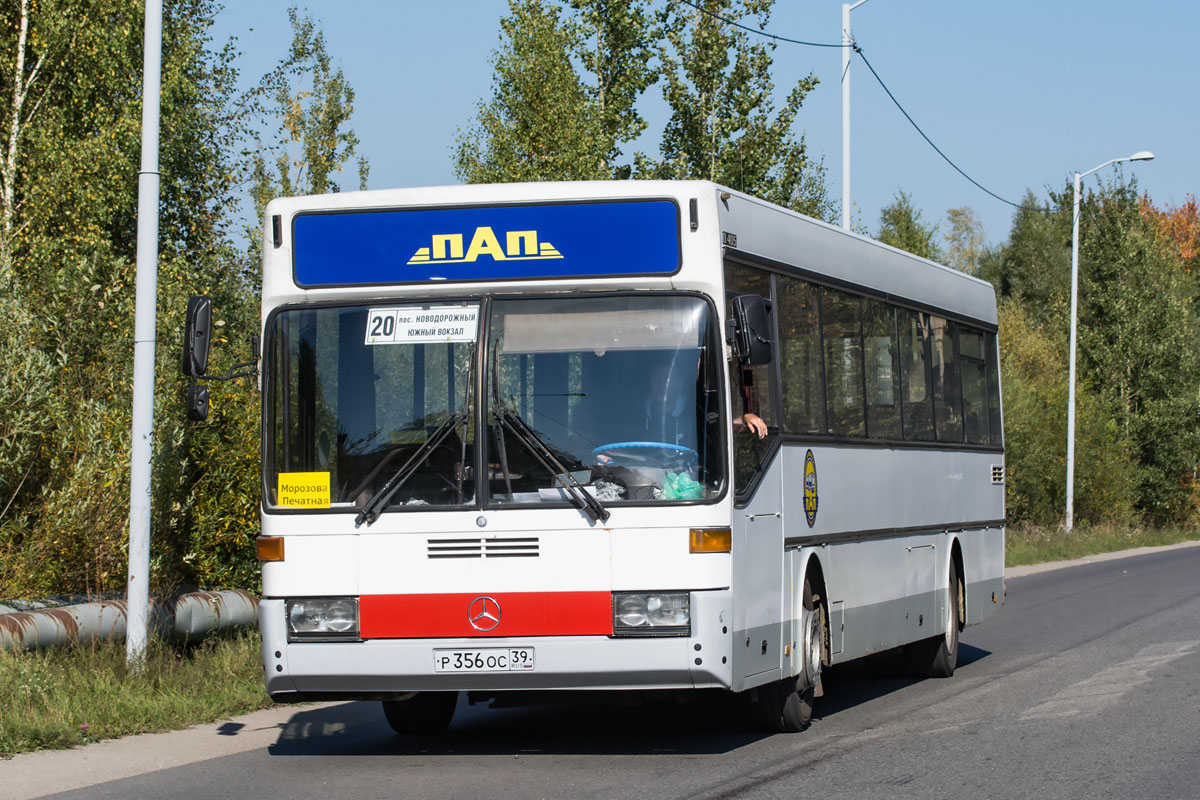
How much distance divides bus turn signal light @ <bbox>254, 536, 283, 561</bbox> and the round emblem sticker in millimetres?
3414

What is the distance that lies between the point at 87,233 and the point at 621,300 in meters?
19.2

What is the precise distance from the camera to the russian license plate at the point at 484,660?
895 cm

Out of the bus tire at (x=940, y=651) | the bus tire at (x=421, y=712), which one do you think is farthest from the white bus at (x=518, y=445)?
the bus tire at (x=940, y=651)

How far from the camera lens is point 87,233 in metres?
26.4

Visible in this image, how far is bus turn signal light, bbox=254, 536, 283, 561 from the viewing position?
9.25 metres

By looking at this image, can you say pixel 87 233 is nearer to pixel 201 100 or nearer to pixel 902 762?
pixel 201 100

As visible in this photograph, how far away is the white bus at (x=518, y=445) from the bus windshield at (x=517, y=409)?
0.01m

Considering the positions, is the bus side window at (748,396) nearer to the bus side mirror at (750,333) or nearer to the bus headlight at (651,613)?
the bus side mirror at (750,333)

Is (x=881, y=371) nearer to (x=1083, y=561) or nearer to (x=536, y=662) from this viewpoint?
(x=536, y=662)

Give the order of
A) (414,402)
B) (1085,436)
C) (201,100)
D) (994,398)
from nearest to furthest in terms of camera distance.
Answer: (414,402) → (994,398) → (201,100) → (1085,436)

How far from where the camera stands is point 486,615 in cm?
897

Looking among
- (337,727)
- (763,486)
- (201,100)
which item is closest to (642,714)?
(337,727)

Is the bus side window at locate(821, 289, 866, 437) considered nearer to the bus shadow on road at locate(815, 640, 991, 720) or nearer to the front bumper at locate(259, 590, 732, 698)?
the bus shadow on road at locate(815, 640, 991, 720)

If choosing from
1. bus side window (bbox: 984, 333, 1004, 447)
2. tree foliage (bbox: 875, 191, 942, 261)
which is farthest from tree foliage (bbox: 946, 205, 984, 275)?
bus side window (bbox: 984, 333, 1004, 447)
